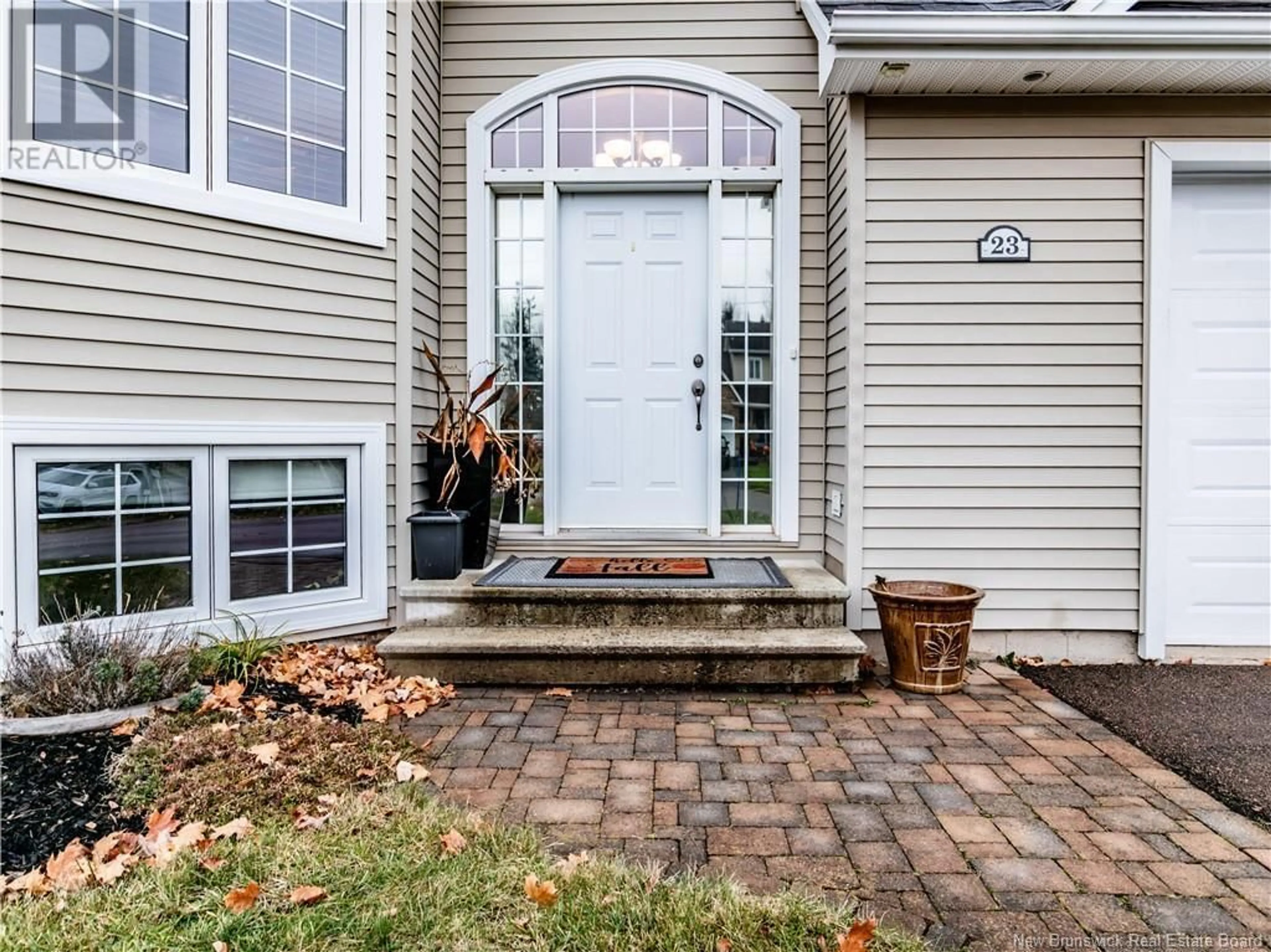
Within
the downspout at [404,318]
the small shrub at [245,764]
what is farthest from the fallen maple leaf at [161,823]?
the downspout at [404,318]

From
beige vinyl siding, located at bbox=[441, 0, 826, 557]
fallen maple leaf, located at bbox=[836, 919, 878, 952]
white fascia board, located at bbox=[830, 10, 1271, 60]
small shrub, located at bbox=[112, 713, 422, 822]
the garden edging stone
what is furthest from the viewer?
beige vinyl siding, located at bbox=[441, 0, 826, 557]

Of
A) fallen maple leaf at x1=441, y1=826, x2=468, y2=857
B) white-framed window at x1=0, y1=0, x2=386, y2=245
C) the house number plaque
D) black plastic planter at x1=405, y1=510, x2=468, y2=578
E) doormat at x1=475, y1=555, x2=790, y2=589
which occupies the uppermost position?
white-framed window at x1=0, y1=0, x2=386, y2=245

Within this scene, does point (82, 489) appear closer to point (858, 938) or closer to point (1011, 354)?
point (858, 938)

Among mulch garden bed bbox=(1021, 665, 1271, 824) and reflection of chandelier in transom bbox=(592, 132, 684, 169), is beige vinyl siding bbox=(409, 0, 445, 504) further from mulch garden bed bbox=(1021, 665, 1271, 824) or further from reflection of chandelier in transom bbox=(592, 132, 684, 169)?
mulch garden bed bbox=(1021, 665, 1271, 824)

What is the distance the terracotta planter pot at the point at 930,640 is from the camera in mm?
3098

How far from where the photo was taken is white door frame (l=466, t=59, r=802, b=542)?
411 centimetres

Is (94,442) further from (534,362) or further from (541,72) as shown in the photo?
(541,72)

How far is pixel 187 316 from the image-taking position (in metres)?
3.10

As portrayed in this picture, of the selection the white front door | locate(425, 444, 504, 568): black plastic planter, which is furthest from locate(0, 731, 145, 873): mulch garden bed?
the white front door

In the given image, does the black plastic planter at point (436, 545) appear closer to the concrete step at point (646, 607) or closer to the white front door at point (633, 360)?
the concrete step at point (646, 607)

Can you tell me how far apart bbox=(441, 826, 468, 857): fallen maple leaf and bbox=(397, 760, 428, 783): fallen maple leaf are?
41 cm

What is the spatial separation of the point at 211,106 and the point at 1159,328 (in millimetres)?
4326

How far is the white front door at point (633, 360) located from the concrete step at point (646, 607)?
0.95 metres

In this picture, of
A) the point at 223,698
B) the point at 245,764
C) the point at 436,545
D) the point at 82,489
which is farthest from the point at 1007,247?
the point at 82,489
